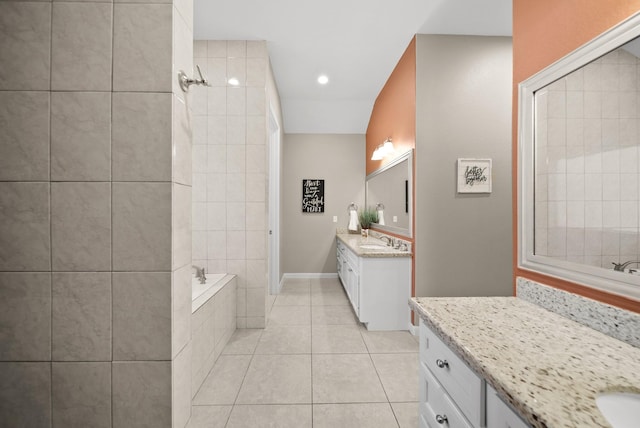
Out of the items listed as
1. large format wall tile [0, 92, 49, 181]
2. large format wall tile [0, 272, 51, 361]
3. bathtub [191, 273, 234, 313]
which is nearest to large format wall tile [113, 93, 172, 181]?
large format wall tile [0, 92, 49, 181]

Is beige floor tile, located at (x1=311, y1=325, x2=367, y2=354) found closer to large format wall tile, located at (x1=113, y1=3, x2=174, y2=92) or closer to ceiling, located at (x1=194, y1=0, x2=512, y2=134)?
large format wall tile, located at (x1=113, y1=3, x2=174, y2=92)

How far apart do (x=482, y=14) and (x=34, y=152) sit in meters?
3.12

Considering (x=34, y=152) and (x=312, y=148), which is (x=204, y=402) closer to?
(x=34, y=152)

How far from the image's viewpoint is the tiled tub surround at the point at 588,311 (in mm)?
908

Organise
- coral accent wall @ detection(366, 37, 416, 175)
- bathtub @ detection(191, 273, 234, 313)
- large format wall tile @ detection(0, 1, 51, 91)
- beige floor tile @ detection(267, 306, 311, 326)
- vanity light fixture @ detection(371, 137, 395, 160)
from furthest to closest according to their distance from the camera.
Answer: vanity light fixture @ detection(371, 137, 395, 160)
beige floor tile @ detection(267, 306, 311, 326)
coral accent wall @ detection(366, 37, 416, 175)
bathtub @ detection(191, 273, 234, 313)
large format wall tile @ detection(0, 1, 51, 91)

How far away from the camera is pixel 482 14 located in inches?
94.7

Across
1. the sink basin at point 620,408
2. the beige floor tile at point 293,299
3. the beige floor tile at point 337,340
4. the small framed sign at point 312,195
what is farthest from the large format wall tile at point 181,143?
the small framed sign at point 312,195

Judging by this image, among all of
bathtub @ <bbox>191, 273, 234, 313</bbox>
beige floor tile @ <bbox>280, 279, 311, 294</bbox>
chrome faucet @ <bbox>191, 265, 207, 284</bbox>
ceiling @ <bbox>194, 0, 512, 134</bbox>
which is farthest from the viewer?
beige floor tile @ <bbox>280, 279, 311, 294</bbox>

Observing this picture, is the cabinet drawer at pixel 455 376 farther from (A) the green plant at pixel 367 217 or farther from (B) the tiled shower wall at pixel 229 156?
(A) the green plant at pixel 367 217

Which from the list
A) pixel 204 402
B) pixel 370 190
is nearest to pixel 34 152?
pixel 204 402

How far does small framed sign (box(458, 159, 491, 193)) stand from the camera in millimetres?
2674

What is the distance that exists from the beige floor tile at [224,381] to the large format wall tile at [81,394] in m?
0.87

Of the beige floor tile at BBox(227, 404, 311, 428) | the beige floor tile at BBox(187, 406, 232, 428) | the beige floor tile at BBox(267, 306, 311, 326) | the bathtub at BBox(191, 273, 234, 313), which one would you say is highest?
the bathtub at BBox(191, 273, 234, 313)

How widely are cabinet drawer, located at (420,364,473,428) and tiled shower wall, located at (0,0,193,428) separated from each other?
1013 mm
